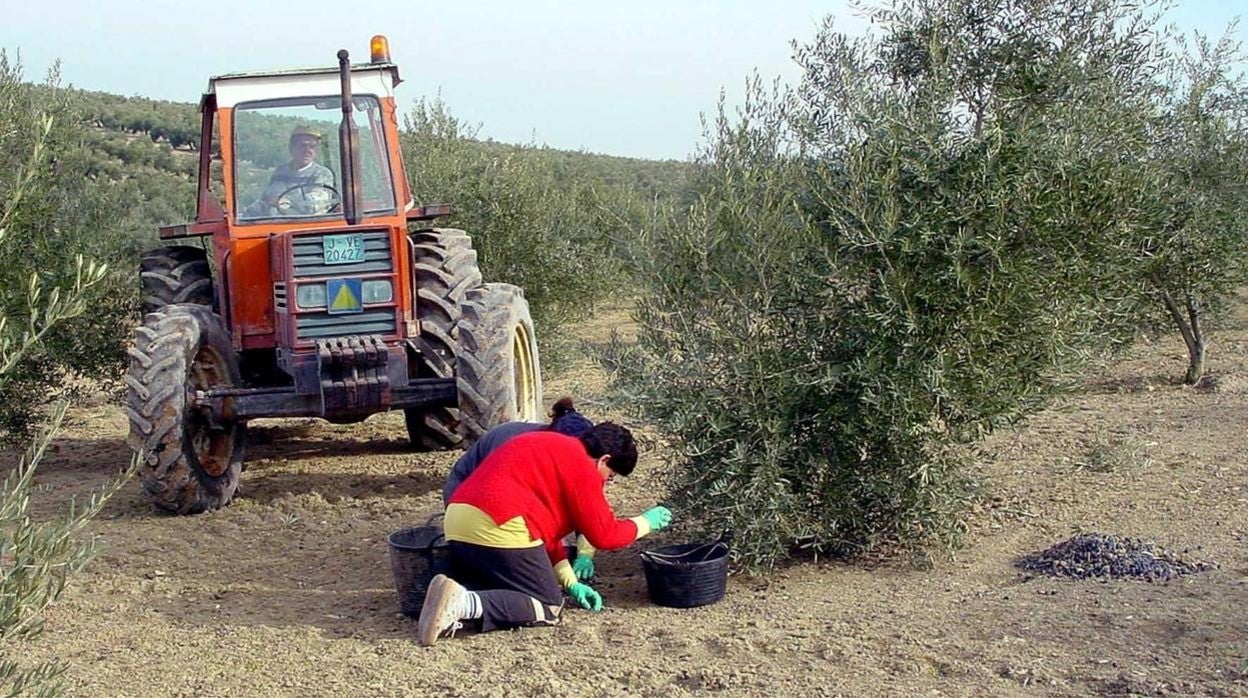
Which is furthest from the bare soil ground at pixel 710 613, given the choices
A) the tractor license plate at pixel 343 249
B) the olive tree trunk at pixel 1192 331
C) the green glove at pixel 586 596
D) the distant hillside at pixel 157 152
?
the distant hillside at pixel 157 152

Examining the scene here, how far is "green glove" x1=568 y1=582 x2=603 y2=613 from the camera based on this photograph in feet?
19.3

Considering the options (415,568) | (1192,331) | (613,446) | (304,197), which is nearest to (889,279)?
(613,446)

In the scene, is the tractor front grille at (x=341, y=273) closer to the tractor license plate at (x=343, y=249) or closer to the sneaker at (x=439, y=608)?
the tractor license plate at (x=343, y=249)

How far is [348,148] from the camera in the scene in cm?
785

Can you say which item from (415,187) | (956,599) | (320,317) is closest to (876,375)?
(956,599)

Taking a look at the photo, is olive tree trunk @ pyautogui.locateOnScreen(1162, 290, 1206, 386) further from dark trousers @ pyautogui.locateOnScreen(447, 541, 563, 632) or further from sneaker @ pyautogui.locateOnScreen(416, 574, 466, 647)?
sneaker @ pyautogui.locateOnScreen(416, 574, 466, 647)

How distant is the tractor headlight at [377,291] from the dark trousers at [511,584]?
2.67 m

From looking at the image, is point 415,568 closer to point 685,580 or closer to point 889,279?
point 685,580

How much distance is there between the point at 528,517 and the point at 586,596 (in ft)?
1.84

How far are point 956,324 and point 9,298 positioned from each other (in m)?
6.51

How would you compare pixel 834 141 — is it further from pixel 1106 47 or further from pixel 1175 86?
pixel 1175 86

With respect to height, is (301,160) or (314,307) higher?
(301,160)

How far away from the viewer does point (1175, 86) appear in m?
9.93

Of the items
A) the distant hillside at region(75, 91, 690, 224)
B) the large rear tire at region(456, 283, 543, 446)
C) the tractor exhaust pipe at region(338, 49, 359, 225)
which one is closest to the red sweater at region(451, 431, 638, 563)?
the large rear tire at region(456, 283, 543, 446)
